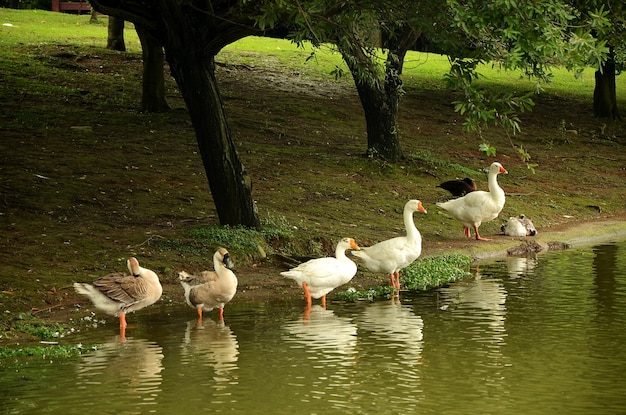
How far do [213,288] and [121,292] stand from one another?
1.31 m

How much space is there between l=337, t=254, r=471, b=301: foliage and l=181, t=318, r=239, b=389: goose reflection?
293 centimetres

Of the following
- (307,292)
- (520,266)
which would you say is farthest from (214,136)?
(520,266)

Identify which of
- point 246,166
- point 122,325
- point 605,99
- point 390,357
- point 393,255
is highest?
point 605,99

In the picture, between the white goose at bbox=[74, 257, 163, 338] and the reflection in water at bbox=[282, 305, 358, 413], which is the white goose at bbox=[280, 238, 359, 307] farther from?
the white goose at bbox=[74, 257, 163, 338]

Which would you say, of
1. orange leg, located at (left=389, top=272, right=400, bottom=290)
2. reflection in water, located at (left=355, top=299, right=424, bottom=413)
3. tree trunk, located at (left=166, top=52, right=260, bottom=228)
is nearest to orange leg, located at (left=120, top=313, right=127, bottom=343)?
reflection in water, located at (left=355, top=299, right=424, bottom=413)

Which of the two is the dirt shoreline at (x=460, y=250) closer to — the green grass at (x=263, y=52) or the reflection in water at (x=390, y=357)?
the reflection in water at (x=390, y=357)

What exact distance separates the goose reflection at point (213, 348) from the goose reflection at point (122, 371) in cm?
40

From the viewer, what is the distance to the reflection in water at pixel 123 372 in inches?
409

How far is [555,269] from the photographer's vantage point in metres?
18.8

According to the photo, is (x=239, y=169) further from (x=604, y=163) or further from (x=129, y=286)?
(x=604, y=163)

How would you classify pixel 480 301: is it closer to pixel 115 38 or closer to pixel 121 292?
Result: pixel 121 292

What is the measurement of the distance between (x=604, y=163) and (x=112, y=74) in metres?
16.5

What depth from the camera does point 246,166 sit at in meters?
25.6

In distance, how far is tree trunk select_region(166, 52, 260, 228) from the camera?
18.6 metres
